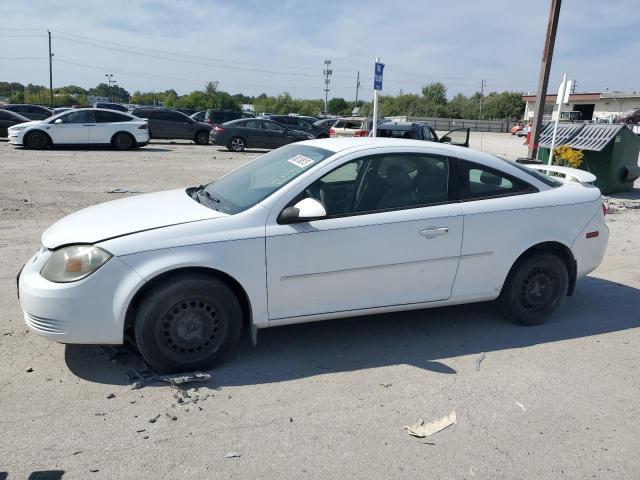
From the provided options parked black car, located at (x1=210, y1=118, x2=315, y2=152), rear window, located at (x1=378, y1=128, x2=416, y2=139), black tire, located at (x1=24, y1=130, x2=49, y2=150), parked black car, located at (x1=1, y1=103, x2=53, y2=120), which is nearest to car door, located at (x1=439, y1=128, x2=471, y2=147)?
rear window, located at (x1=378, y1=128, x2=416, y2=139)

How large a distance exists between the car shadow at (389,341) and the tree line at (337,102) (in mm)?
77726

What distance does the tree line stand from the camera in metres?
82.8

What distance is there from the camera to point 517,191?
4566 millimetres

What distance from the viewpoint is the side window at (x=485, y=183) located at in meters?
4.41

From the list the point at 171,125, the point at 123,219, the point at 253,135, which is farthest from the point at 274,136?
the point at 123,219

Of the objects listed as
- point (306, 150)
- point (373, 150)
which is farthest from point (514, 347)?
point (306, 150)

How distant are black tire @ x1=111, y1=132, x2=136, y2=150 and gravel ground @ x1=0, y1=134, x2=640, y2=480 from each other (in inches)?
610

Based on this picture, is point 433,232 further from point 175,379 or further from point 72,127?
point 72,127

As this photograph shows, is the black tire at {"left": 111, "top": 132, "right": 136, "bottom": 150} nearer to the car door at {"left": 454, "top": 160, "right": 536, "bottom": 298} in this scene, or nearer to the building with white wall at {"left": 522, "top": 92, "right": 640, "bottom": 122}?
the car door at {"left": 454, "top": 160, "right": 536, "bottom": 298}

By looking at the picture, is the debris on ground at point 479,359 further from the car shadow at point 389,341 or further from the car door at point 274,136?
the car door at point 274,136

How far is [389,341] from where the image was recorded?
4430 mm

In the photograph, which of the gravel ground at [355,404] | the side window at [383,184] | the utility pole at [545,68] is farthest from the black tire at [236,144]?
the side window at [383,184]

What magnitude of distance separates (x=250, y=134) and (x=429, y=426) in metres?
19.7

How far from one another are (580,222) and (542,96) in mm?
9055
